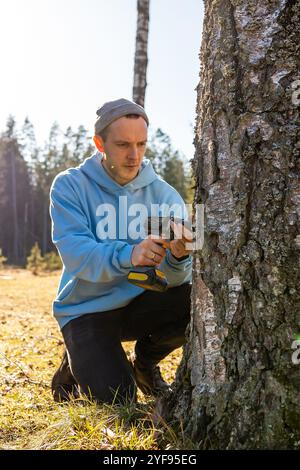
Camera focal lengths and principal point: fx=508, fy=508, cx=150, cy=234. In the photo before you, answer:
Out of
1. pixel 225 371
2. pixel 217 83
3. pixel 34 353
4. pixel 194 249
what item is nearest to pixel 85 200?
pixel 194 249

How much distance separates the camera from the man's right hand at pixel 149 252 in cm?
261

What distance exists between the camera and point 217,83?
2.20 metres

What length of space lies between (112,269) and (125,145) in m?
0.83

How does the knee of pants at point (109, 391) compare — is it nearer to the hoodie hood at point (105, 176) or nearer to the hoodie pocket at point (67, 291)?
the hoodie pocket at point (67, 291)

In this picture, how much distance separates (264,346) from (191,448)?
525 mm

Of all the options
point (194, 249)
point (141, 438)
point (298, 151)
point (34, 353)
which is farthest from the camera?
point (34, 353)

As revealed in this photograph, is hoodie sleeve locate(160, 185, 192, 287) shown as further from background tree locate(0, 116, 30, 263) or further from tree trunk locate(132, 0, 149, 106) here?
background tree locate(0, 116, 30, 263)

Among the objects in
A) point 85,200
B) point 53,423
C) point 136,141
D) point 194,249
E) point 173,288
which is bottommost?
point 53,423

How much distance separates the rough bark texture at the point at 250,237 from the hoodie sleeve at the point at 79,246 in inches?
27.2

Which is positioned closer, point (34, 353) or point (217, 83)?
point (217, 83)

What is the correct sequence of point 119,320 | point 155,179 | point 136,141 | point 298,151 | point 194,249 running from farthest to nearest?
point 155,179, point 119,320, point 136,141, point 194,249, point 298,151

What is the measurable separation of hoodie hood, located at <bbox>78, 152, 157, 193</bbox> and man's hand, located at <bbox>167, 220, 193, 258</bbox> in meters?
0.72

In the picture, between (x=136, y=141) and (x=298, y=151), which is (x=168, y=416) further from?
(x=136, y=141)

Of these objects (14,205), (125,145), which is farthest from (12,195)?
(125,145)
